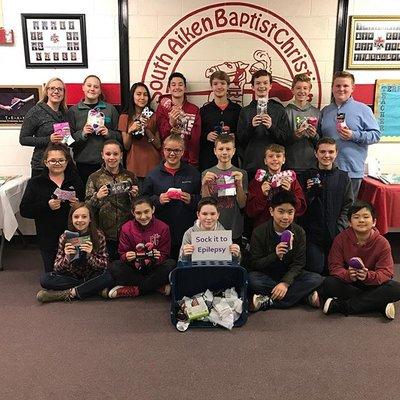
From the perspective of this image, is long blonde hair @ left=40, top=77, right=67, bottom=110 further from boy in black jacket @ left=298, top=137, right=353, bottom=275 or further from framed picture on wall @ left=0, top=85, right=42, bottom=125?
boy in black jacket @ left=298, top=137, right=353, bottom=275

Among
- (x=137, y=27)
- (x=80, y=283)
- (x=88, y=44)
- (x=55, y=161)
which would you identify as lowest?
(x=80, y=283)

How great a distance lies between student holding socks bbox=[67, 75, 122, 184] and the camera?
4.12 metres

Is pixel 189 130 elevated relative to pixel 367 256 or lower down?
elevated

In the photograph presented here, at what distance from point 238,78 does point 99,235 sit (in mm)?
2187

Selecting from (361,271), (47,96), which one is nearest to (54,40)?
(47,96)

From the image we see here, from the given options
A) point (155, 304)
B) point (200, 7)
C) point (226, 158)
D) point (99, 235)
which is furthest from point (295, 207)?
point (200, 7)

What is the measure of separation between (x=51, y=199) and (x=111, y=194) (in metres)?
0.52

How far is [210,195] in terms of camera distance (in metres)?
3.75

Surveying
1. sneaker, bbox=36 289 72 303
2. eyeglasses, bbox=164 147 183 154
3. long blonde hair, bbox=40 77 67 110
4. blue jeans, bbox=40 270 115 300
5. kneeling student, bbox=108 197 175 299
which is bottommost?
sneaker, bbox=36 289 72 303

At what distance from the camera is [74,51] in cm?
451

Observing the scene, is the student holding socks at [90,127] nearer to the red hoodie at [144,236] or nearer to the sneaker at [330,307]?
the red hoodie at [144,236]

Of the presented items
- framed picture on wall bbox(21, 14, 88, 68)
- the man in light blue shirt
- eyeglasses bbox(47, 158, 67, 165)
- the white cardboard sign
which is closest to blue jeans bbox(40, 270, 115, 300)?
the white cardboard sign

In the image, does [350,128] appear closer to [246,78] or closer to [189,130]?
[246,78]

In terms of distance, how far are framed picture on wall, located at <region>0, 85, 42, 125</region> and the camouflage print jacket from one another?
1.36 metres
